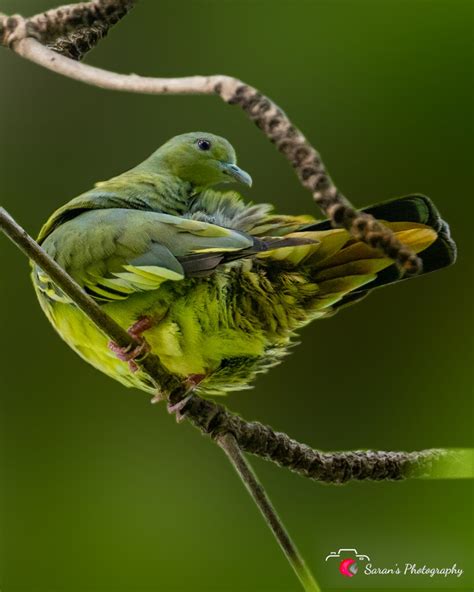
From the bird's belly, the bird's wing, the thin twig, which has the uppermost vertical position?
the bird's wing

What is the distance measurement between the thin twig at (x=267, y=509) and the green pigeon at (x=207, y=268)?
12 centimetres

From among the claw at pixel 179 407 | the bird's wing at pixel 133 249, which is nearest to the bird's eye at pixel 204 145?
the bird's wing at pixel 133 249

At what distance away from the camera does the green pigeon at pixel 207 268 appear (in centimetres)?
122

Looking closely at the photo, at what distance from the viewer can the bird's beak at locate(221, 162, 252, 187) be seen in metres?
1.38

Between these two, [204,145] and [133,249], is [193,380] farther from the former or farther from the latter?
[204,145]

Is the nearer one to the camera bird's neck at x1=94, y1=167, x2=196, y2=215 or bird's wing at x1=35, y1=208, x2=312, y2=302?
bird's wing at x1=35, y1=208, x2=312, y2=302

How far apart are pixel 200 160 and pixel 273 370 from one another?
0.40 m

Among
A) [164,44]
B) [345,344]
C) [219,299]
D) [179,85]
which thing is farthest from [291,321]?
[164,44]

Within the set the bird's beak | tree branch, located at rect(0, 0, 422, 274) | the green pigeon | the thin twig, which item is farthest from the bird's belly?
tree branch, located at rect(0, 0, 422, 274)

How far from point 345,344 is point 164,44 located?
626mm

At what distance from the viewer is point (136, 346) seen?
4.16ft

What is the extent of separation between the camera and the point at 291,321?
1.32 metres

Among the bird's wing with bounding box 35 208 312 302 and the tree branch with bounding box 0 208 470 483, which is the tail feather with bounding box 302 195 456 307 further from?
the tree branch with bounding box 0 208 470 483

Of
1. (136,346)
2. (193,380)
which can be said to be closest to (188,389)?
(193,380)
